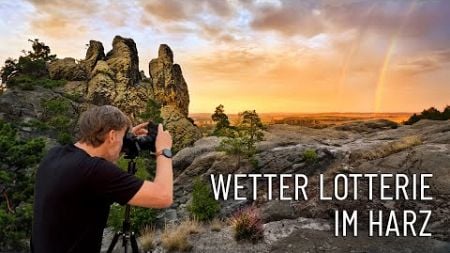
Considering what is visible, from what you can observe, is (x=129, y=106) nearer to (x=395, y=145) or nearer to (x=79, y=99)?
(x=79, y=99)

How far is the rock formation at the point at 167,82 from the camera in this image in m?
62.4

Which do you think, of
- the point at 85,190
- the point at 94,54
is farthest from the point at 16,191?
the point at 94,54

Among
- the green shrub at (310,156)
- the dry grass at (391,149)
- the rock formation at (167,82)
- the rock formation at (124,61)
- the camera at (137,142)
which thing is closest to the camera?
the camera at (137,142)

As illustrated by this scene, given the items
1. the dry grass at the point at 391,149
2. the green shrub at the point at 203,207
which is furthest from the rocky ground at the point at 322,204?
the green shrub at the point at 203,207

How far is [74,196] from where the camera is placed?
2627mm

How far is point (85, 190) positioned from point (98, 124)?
448 mm

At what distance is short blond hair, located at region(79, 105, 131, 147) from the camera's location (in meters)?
2.83

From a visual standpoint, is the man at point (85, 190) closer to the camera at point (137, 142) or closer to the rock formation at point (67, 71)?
the camera at point (137, 142)

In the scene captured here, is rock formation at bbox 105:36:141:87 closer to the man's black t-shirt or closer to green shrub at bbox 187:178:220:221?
green shrub at bbox 187:178:220:221

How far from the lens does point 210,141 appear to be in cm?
3475

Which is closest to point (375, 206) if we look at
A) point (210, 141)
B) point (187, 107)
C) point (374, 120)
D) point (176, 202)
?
point (176, 202)

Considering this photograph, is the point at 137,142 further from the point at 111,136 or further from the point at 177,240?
the point at 177,240

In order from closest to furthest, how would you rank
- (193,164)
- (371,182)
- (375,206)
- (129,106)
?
(375,206), (371,182), (193,164), (129,106)

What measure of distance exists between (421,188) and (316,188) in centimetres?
415
